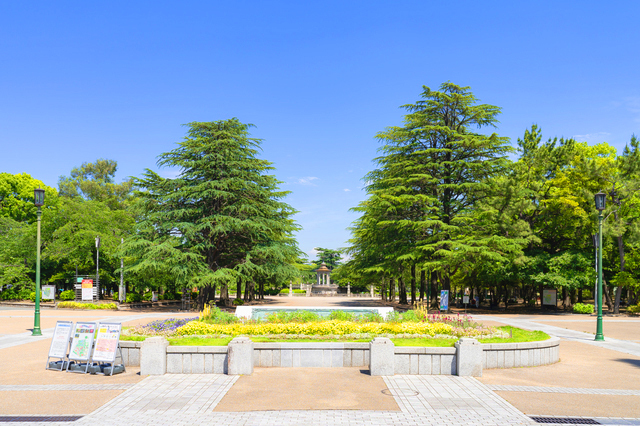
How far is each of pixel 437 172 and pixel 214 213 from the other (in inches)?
669

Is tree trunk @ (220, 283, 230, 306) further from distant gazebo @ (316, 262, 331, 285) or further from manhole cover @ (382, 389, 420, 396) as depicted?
distant gazebo @ (316, 262, 331, 285)

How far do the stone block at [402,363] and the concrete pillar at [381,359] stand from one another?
0.23 metres

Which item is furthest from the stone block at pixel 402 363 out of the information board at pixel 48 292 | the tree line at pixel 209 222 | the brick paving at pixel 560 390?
the information board at pixel 48 292

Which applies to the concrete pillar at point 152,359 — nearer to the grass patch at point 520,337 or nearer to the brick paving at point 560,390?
the brick paving at point 560,390

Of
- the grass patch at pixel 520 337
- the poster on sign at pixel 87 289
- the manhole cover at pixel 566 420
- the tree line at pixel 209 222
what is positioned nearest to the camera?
the manhole cover at pixel 566 420

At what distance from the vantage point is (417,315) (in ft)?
50.6

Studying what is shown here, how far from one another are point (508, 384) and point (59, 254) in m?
40.7

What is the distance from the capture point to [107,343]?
1084cm

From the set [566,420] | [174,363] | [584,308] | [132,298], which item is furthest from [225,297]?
[566,420]

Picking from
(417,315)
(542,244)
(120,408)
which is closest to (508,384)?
(417,315)

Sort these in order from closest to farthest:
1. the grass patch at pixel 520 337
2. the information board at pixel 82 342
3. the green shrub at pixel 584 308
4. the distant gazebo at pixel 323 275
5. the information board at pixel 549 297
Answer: the information board at pixel 82 342, the grass patch at pixel 520 337, the green shrub at pixel 584 308, the information board at pixel 549 297, the distant gazebo at pixel 323 275

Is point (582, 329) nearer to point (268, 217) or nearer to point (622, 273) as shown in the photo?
point (622, 273)

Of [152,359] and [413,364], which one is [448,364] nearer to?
[413,364]

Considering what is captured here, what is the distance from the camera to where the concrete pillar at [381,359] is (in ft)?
34.2
